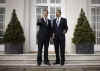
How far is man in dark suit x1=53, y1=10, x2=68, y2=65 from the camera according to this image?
6973mm

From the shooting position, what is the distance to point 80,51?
827 centimetres

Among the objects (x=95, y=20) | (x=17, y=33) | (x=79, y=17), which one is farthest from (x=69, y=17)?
(x=17, y=33)

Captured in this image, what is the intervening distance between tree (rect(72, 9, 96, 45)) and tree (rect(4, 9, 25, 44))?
1.90m

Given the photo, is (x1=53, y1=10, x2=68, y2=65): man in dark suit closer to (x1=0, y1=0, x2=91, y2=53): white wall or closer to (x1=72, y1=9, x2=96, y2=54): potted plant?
(x1=72, y1=9, x2=96, y2=54): potted plant

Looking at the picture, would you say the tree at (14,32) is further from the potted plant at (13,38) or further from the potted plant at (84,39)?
the potted plant at (84,39)

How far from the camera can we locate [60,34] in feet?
22.9

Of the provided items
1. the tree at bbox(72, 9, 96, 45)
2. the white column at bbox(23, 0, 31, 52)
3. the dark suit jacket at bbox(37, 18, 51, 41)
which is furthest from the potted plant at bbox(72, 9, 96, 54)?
the white column at bbox(23, 0, 31, 52)

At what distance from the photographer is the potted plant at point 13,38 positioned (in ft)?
27.1

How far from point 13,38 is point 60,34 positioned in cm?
201

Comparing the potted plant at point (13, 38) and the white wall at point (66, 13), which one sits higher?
the white wall at point (66, 13)

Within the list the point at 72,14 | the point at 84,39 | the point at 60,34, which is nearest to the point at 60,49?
the point at 60,34

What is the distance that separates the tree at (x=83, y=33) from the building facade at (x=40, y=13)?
0.55 m

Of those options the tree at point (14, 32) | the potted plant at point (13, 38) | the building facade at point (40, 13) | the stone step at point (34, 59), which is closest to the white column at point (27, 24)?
the building facade at point (40, 13)

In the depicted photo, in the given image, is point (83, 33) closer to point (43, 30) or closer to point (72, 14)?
point (72, 14)
